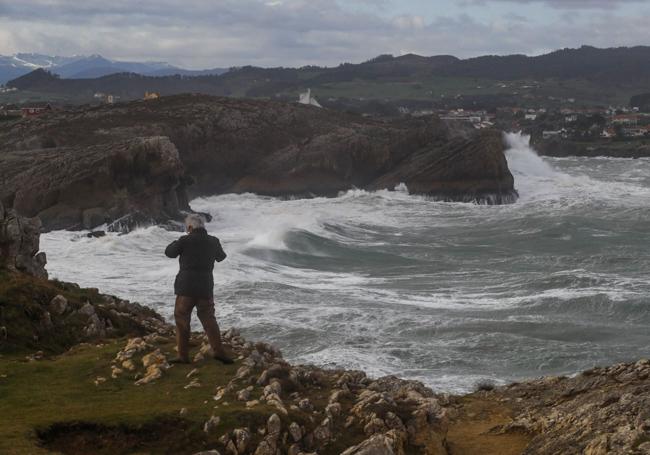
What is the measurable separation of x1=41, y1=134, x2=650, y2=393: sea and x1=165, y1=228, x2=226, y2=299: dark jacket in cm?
628

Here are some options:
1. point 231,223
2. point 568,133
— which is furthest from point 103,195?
point 568,133

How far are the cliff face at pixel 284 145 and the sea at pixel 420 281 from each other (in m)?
4.64

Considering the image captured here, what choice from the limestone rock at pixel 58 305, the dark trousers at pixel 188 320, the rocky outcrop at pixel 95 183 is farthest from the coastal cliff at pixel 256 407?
the rocky outcrop at pixel 95 183

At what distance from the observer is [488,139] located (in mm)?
52250

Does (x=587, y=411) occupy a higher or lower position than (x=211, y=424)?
lower

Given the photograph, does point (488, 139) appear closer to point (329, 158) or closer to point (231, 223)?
point (329, 158)

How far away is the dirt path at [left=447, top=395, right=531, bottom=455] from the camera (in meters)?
9.10

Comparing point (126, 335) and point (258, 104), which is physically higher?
point (258, 104)

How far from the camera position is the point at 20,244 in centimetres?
1559

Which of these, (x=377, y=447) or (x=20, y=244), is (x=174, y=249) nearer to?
(x=377, y=447)

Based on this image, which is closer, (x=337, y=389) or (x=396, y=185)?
(x=337, y=389)

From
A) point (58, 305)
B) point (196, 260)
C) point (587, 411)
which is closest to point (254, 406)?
Answer: point (196, 260)

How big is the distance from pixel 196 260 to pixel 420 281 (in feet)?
55.6

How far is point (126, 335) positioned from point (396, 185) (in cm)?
4003
